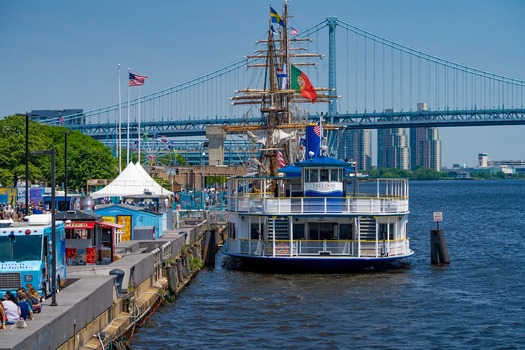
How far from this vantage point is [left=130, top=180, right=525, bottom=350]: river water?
2616cm

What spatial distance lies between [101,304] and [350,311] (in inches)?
413

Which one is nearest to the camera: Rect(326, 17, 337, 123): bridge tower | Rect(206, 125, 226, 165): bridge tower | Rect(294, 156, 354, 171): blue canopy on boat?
Rect(294, 156, 354, 171): blue canopy on boat

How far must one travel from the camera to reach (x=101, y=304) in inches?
878

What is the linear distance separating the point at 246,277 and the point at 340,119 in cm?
15190

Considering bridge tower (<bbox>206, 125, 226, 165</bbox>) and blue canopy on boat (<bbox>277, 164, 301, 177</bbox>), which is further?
bridge tower (<bbox>206, 125, 226, 165</bbox>)

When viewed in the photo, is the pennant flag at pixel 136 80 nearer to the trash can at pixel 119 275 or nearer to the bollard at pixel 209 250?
the bollard at pixel 209 250

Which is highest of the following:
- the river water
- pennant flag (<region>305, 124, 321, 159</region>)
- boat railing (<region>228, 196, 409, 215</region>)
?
pennant flag (<region>305, 124, 321, 159</region>)

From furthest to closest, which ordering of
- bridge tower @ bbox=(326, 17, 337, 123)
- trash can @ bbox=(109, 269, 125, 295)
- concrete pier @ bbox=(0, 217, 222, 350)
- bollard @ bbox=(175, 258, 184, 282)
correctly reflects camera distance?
bridge tower @ bbox=(326, 17, 337, 123) < bollard @ bbox=(175, 258, 184, 282) < trash can @ bbox=(109, 269, 125, 295) < concrete pier @ bbox=(0, 217, 222, 350)

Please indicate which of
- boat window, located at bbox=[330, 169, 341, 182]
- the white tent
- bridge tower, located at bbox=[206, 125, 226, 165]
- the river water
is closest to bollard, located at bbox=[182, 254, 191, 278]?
the river water

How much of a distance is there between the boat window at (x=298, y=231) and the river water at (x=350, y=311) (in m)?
1.60

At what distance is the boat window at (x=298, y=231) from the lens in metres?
37.6

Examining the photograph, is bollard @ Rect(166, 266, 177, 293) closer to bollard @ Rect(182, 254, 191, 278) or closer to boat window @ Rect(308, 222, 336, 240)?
bollard @ Rect(182, 254, 191, 278)

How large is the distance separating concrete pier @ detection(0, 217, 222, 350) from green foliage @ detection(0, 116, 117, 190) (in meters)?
33.9

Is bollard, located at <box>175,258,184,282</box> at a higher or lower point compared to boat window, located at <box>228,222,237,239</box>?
lower
